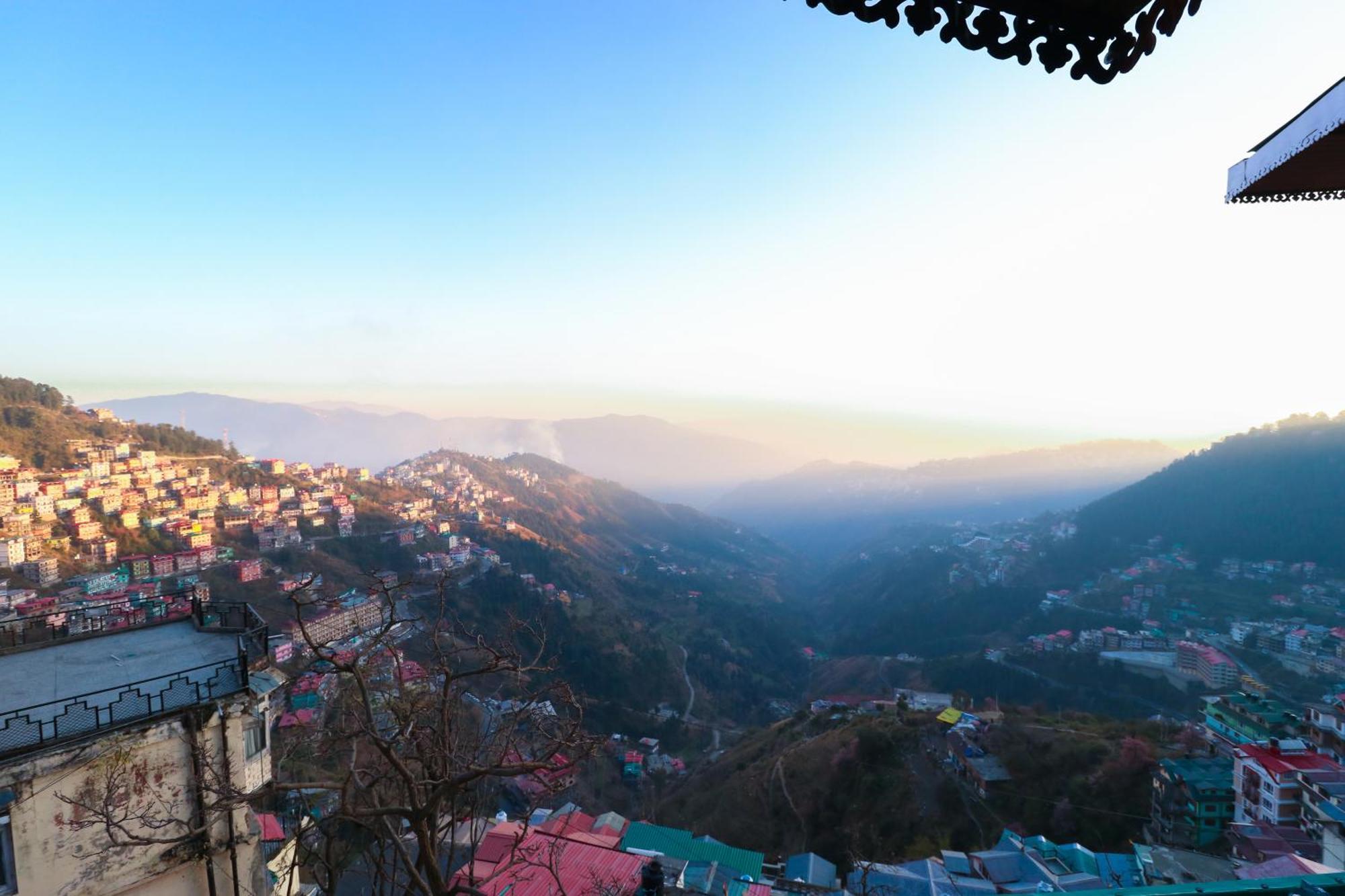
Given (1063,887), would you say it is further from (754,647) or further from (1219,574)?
(1219,574)

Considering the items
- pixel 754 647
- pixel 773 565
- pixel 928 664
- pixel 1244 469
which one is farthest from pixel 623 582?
pixel 1244 469

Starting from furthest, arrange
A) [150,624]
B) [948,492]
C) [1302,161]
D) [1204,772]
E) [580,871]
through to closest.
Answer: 1. [948,492]
2. [1204,772]
3. [580,871]
4. [150,624]
5. [1302,161]

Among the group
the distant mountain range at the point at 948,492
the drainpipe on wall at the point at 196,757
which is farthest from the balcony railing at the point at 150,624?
the distant mountain range at the point at 948,492

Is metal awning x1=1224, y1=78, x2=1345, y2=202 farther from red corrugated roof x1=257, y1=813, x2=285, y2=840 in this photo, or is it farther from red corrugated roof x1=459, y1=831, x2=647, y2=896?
red corrugated roof x1=257, y1=813, x2=285, y2=840

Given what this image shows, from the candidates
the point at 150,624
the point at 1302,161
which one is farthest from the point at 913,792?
the point at 1302,161

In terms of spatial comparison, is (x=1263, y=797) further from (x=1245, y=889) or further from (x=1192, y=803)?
(x=1245, y=889)

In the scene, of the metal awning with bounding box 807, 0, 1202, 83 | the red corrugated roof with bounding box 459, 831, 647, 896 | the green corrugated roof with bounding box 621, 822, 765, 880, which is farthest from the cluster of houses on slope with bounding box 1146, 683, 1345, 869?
the metal awning with bounding box 807, 0, 1202, 83
